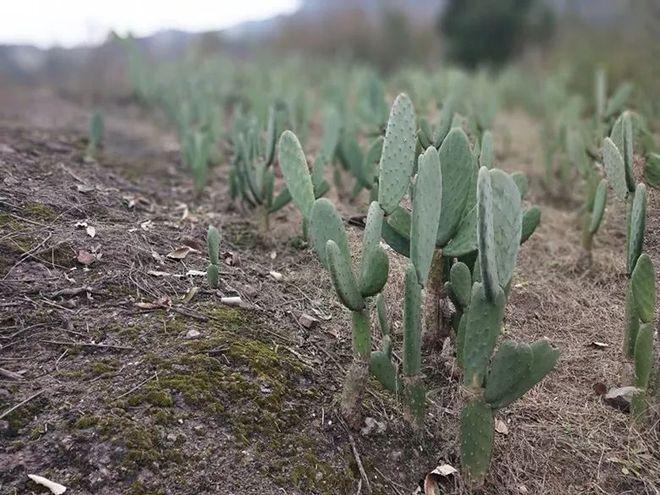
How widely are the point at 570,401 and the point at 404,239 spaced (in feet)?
2.56

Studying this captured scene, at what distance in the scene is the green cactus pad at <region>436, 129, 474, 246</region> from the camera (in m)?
2.02

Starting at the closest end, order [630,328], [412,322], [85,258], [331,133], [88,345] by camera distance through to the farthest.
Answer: [412,322] < [88,345] < [630,328] < [85,258] < [331,133]

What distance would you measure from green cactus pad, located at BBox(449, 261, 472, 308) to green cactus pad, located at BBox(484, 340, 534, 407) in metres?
0.28

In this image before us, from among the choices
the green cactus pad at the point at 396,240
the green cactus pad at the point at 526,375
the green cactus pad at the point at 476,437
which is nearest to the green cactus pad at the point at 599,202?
the green cactus pad at the point at 396,240

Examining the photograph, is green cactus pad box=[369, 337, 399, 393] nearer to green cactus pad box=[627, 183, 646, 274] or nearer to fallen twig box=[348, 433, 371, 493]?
fallen twig box=[348, 433, 371, 493]

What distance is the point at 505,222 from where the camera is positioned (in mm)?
1754

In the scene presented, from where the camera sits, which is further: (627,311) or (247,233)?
(247,233)

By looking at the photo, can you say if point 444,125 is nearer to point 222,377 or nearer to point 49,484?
point 222,377

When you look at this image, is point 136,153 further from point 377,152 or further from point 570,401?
point 570,401

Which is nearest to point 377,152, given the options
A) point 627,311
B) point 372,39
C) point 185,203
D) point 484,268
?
point 185,203

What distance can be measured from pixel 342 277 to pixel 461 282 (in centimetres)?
38

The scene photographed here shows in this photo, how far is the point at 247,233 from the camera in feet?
10.8

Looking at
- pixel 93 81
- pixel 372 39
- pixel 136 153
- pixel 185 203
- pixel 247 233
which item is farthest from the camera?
pixel 372 39

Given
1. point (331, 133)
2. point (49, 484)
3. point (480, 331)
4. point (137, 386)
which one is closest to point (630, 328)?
point (480, 331)
